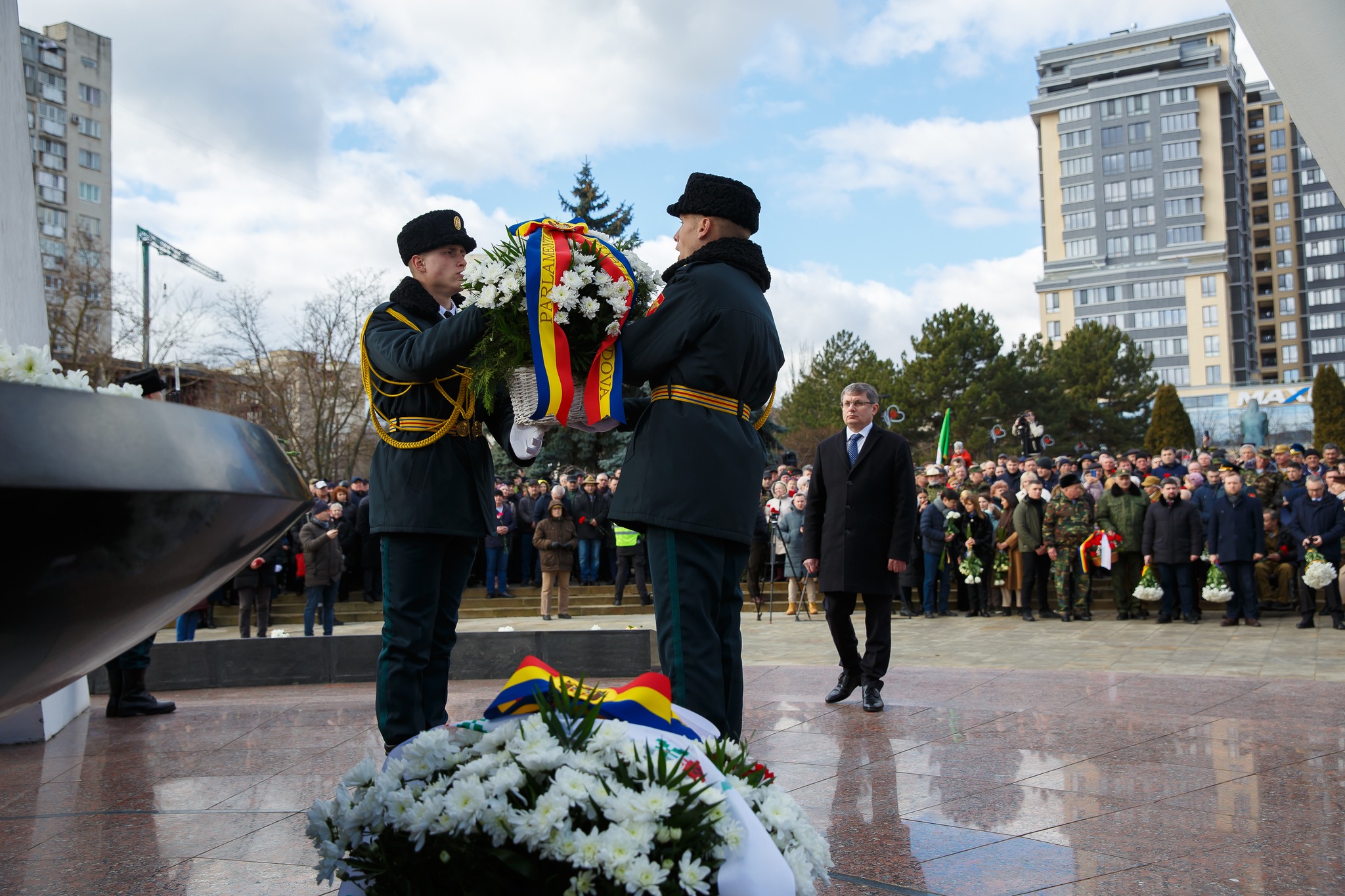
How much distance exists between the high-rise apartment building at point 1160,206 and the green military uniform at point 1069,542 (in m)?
98.3

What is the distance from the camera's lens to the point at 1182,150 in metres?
108

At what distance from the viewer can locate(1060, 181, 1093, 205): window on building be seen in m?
112

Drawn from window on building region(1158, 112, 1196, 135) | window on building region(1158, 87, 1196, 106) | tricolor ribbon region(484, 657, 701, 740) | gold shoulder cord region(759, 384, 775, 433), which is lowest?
tricolor ribbon region(484, 657, 701, 740)

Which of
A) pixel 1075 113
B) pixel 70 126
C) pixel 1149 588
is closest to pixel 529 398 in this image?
pixel 1149 588

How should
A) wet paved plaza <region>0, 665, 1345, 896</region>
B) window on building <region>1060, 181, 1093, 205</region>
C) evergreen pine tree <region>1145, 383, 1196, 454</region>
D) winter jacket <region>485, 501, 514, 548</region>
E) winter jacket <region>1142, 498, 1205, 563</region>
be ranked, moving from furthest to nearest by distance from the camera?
window on building <region>1060, 181, 1093, 205</region>, evergreen pine tree <region>1145, 383, 1196, 454</region>, winter jacket <region>485, 501, 514, 548</region>, winter jacket <region>1142, 498, 1205, 563</region>, wet paved plaza <region>0, 665, 1345, 896</region>

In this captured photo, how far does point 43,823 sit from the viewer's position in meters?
3.71

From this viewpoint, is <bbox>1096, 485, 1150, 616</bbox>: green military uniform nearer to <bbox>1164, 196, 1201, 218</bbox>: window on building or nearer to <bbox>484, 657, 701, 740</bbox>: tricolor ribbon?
<bbox>484, 657, 701, 740</bbox>: tricolor ribbon

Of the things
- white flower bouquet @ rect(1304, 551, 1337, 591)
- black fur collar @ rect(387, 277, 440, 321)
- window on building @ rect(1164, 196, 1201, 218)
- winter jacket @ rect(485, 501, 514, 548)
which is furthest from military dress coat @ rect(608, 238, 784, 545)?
window on building @ rect(1164, 196, 1201, 218)

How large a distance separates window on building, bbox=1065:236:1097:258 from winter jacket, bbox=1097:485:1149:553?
105884 millimetres

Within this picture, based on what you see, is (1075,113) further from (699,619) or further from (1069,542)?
(699,619)

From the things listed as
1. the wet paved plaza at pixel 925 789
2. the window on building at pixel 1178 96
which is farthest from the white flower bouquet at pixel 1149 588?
the window on building at pixel 1178 96

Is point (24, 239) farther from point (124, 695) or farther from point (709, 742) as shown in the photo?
point (709, 742)

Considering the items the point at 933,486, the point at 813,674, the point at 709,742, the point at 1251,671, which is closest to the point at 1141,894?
the point at 709,742

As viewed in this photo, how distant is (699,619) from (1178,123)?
398 ft
